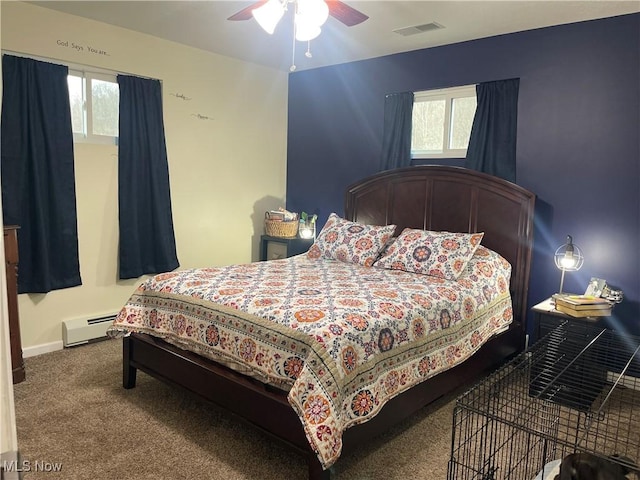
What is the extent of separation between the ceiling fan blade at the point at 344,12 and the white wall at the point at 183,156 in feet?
7.24

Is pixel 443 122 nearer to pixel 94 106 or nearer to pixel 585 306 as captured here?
pixel 585 306

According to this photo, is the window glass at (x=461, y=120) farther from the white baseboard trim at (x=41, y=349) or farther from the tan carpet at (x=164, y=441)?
the white baseboard trim at (x=41, y=349)

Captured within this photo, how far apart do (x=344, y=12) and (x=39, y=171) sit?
249cm

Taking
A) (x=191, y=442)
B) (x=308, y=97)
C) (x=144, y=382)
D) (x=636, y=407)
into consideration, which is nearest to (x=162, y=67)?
(x=308, y=97)

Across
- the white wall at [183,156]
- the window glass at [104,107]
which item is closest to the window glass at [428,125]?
the white wall at [183,156]

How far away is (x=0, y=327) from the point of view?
2.95 feet

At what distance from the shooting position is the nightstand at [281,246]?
4812mm

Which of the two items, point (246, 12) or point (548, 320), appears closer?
point (246, 12)

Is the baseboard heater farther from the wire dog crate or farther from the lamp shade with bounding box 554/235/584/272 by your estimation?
the lamp shade with bounding box 554/235/584/272

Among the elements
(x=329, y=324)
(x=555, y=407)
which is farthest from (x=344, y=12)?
(x=555, y=407)

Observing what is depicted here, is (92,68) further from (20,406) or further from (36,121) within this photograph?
(20,406)

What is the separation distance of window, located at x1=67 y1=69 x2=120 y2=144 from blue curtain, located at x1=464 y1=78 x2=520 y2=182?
296 cm

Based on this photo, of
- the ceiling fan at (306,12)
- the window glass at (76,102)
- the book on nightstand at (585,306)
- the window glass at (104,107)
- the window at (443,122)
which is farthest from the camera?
the window at (443,122)

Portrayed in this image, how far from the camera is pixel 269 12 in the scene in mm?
2400
